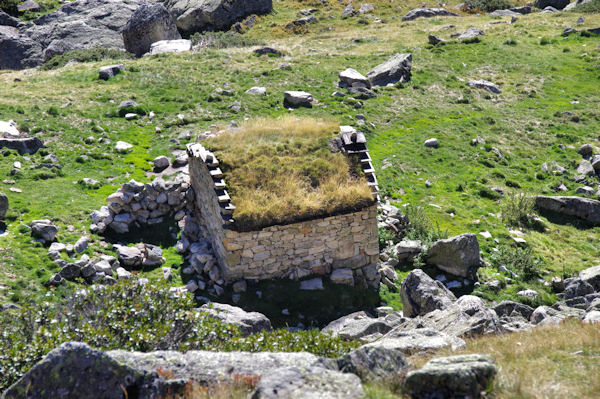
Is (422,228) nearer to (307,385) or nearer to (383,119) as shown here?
(383,119)

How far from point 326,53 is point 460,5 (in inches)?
1088

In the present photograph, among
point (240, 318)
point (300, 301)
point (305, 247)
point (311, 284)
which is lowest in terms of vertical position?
point (300, 301)

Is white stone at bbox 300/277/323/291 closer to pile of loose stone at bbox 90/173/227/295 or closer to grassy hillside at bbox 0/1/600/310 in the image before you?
pile of loose stone at bbox 90/173/227/295

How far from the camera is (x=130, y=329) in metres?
9.73

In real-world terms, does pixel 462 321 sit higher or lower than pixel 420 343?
lower

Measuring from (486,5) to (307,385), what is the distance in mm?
58380

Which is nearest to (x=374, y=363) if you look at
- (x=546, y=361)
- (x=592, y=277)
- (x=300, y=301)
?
(x=546, y=361)

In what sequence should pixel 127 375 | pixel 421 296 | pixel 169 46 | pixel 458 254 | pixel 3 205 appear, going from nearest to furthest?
1. pixel 127 375
2. pixel 421 296
3. pixel 3 205
4. pixel 458 254
5. pixel 169 46

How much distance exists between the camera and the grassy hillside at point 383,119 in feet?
60.7

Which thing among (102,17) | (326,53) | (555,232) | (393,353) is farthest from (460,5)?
(393,353)

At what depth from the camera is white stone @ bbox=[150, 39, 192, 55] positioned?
123 ft

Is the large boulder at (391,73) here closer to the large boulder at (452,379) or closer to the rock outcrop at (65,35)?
the rock outcrop at (65,35)

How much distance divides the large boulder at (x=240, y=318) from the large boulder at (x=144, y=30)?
32271 millimetres

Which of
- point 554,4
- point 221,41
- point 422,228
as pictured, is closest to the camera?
point 422,228
